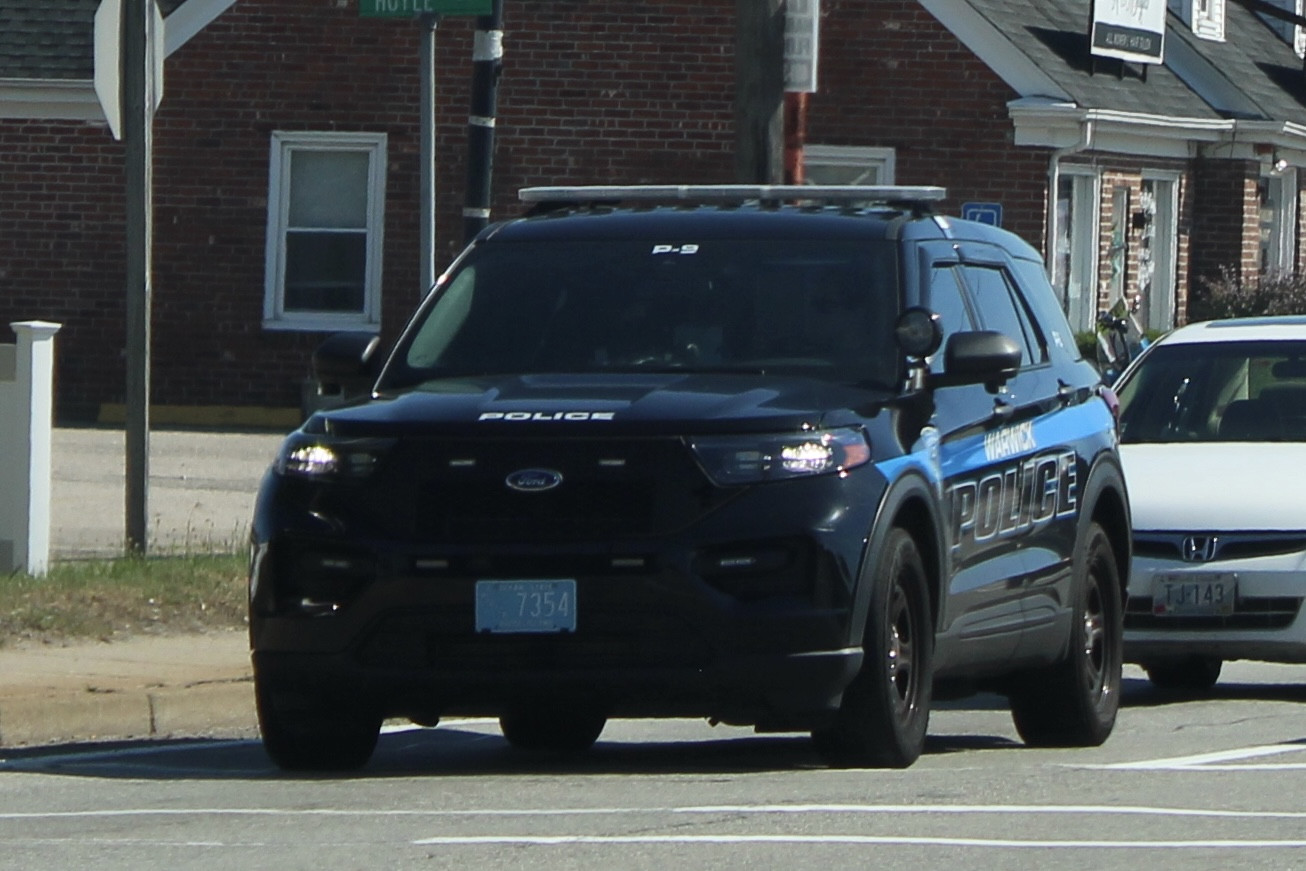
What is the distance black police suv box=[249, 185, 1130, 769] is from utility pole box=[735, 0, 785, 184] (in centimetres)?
462

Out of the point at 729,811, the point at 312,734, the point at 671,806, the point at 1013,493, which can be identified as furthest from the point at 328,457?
the point at 1013,493

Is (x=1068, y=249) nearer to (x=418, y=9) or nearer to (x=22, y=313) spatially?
(x=22, y=313)

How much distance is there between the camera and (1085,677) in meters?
10.1

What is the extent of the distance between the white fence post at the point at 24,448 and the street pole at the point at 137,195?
40 cm

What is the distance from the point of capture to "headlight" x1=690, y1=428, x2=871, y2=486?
821 centimetres

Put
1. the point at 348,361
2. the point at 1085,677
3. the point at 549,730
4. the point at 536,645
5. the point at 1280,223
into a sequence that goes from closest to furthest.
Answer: the point at 536,645, the point at 348,361, the point at 549,730, the point at 1085,677, the point at 1280,223

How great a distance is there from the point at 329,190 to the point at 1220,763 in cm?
1947

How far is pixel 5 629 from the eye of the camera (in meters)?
11.6

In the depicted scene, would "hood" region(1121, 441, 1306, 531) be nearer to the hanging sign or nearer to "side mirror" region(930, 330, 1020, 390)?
"side mirror" region(930, 330, 1020, 390)

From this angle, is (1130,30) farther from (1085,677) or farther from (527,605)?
(527,605)

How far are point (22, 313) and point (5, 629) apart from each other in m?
16.9

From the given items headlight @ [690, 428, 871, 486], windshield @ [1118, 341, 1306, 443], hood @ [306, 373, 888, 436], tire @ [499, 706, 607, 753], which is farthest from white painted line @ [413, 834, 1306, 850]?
windshield @ [1118, 341, 1306, 443]

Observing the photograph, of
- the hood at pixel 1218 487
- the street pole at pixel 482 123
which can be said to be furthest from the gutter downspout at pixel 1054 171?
the hood at pixel 1218 487

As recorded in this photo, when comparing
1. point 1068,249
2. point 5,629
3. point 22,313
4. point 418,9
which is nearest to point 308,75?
point 22,313
